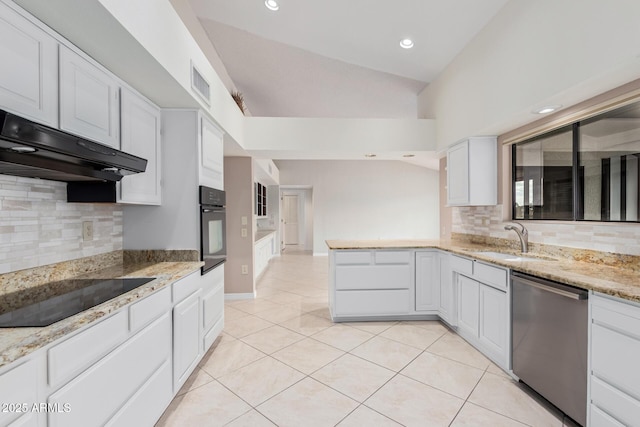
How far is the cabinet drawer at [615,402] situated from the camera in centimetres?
129

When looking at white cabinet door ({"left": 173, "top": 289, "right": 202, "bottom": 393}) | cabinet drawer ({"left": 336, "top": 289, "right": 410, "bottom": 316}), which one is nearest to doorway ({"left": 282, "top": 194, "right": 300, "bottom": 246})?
cabinet drawer ({"left": 336, "top": 289, "right": 410, "bottom": 316})

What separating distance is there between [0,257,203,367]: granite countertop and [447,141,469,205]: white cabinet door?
2.71m

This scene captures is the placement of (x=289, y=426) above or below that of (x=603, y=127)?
below

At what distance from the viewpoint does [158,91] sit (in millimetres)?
1954

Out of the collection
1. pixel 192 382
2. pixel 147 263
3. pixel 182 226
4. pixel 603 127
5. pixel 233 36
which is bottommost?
pixel 192 382

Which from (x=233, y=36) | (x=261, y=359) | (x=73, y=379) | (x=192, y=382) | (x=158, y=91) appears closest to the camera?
(x=73, y=379)

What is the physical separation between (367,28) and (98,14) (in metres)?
2.45

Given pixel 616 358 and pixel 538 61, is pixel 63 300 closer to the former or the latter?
pixel 616 358

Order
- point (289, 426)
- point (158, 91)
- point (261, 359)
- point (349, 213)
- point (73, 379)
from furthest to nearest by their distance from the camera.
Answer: point (349, 213) → point (261, 359) → point (158, 91) → point (289, 426) → point (73, 379)

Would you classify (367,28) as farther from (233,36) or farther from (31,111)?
(31,111)

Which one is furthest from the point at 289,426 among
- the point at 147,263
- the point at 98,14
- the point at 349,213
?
the point at 349,213

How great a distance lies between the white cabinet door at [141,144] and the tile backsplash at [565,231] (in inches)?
126

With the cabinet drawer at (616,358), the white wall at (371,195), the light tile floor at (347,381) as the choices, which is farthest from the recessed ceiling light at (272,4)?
the white wall at (371,195)

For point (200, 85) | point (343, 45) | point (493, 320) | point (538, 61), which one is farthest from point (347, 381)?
point (343, 45)
